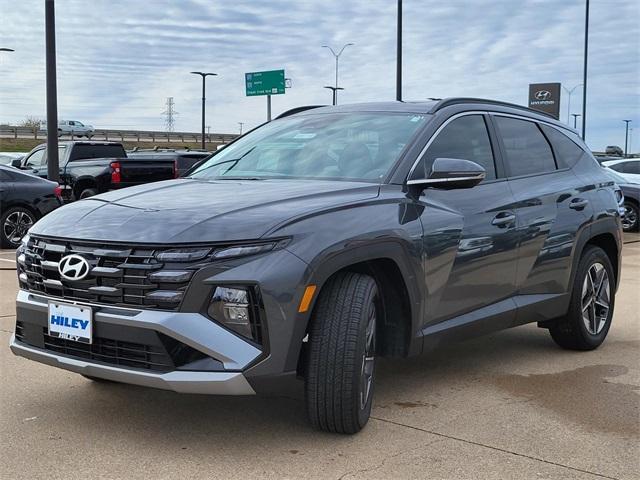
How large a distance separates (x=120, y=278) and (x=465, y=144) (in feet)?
7.90

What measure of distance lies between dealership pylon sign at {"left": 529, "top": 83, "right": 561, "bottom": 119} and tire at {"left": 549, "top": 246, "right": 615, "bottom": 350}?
1370 inches

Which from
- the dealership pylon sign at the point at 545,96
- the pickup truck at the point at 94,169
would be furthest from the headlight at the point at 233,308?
the dealership pylon sign at the point at 545,96

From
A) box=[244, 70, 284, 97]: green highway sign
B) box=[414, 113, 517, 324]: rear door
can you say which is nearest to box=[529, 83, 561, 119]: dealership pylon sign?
box=[244, 70, 284, 97]: green highway sign

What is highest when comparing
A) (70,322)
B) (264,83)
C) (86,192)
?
(264,83)

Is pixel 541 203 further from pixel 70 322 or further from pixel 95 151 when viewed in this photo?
pixel 95 151

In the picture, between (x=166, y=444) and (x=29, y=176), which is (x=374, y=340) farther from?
(x=29, y=176)

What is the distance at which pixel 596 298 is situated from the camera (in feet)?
19.3

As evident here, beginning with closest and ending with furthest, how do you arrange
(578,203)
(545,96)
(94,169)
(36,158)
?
(578,203) < (94,169) < (36,158) < (545,96)

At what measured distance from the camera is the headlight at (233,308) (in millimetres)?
3369

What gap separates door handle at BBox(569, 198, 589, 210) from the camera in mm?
5528

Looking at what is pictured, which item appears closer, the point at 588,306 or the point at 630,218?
the point at 588,306

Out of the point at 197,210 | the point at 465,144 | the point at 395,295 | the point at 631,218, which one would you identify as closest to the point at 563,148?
the point at 465,144

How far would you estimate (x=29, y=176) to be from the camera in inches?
507

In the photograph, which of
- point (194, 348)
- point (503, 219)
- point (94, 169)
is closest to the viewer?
point (194, 348)
